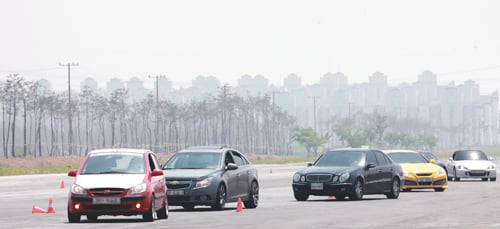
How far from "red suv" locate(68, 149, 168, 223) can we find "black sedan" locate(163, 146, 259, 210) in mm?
2534

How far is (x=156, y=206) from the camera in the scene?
20.1 metres

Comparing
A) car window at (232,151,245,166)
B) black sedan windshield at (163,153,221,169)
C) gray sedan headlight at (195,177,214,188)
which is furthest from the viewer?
car window at (232,151,245,166)

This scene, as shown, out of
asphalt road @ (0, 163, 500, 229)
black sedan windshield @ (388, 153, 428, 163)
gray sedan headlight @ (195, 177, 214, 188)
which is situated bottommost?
asphalt road @ (0, 163, 500, 229)

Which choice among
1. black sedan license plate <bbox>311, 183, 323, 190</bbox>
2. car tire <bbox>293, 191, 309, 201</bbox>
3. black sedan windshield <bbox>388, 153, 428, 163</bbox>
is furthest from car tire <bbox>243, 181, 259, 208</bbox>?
black sedan windshield <bbox>388, 153, 428, 163</bbox>

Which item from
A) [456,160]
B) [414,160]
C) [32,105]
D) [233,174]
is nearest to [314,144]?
[32,105]

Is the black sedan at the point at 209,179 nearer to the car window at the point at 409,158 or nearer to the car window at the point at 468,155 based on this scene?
the car window at the point at 409,158

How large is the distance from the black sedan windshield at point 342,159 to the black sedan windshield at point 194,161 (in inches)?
218

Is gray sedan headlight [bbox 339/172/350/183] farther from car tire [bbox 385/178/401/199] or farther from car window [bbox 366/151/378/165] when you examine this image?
car tire [bbox 385/178/401/199]

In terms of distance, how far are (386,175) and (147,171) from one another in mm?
11625

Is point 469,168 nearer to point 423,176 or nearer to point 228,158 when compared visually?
point 423,176

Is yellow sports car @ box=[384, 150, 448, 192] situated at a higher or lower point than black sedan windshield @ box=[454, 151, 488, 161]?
lower

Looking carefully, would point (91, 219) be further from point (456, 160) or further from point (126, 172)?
point (456, 160)

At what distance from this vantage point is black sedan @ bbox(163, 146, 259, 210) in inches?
911

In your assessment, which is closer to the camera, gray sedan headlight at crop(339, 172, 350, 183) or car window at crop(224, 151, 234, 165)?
car window at crop(224, 151, 234, 165)
